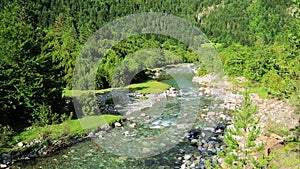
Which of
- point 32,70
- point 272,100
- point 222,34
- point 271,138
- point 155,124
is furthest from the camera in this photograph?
point 222,34

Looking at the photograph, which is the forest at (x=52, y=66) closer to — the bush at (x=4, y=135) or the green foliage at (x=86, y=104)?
the bush at (x=4, y=135)

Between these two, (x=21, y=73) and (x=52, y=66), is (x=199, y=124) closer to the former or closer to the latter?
(x=52, y=66)

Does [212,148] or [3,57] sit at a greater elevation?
[3,57]

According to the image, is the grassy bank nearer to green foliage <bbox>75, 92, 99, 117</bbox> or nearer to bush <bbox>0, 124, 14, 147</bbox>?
bush <bbox>0, 124, 14, 147</bbox>

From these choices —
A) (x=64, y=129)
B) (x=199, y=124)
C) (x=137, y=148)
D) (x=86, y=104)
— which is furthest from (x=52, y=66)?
(x=199, y=124)

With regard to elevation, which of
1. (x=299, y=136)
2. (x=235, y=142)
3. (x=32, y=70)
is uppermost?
(x=32, y=70)

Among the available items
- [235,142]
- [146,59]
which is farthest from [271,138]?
[146,59]

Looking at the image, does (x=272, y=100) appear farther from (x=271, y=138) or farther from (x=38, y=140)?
(x=38, y=140)
